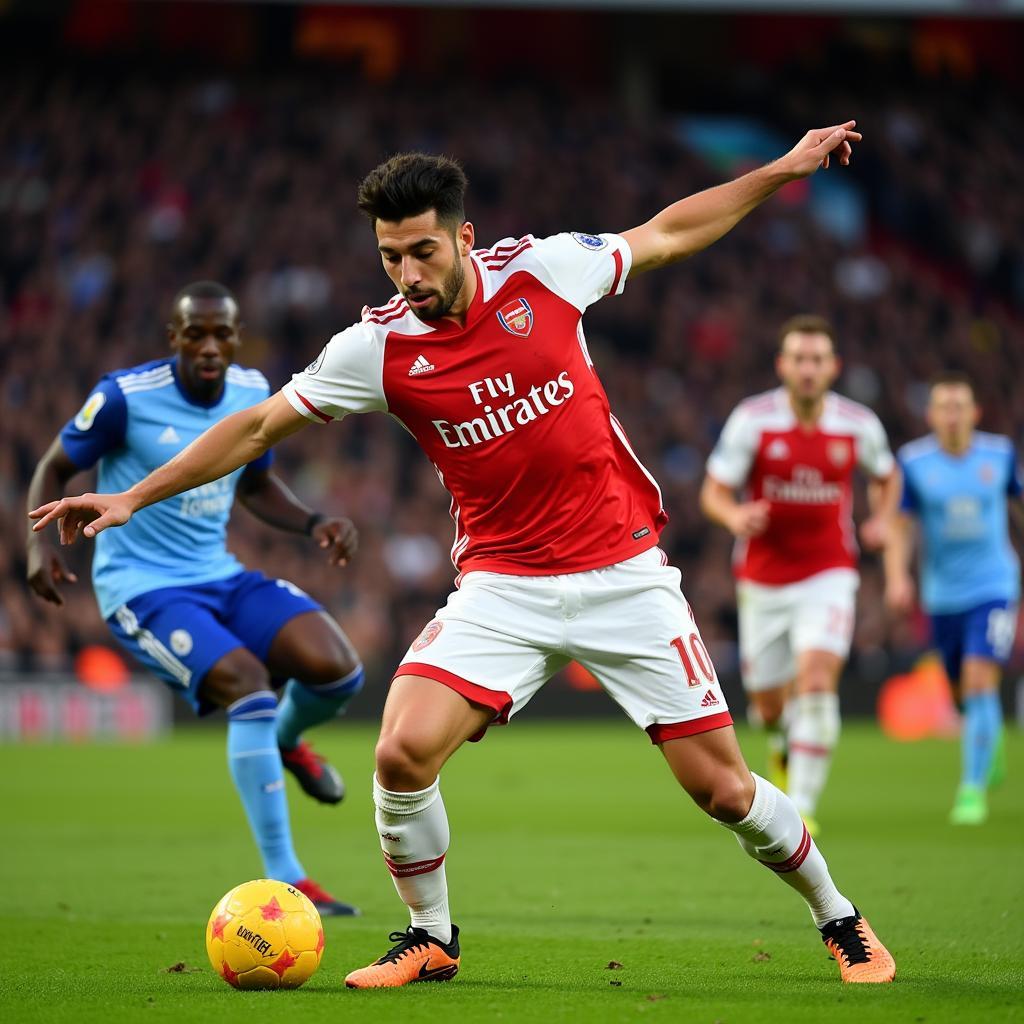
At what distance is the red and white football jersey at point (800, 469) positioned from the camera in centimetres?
1066

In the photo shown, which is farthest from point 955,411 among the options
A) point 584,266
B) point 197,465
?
point 197,465

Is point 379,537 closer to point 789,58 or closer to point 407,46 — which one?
point 407,46

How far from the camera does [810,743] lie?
10.3 meters

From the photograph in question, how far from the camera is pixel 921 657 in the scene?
21.9m

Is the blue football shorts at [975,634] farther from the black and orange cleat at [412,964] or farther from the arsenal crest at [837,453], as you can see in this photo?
the black and orange cleat at [412,964]

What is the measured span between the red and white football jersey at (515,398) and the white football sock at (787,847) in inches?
35.4

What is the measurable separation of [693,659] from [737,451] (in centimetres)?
515

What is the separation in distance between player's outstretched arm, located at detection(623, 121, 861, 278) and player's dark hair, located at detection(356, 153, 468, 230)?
0.60 meters

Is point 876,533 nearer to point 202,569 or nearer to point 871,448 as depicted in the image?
point 871,448

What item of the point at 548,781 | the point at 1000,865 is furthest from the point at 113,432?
the point at 548,781

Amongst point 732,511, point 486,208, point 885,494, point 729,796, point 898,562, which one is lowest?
point 729,796

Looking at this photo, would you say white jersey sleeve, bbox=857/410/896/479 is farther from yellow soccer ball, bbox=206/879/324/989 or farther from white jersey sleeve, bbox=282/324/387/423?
yellow soccer ball, bbox=206/879/324/989

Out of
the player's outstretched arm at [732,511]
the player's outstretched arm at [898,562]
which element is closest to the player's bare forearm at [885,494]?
the player's outstretched arm at [898,562]

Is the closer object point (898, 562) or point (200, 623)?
point (200, 623)
